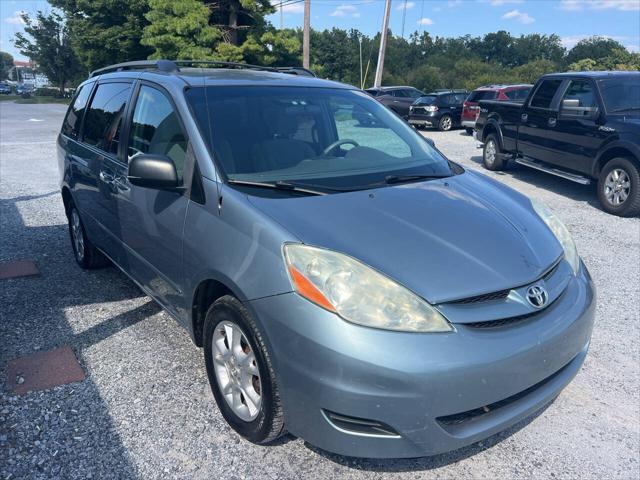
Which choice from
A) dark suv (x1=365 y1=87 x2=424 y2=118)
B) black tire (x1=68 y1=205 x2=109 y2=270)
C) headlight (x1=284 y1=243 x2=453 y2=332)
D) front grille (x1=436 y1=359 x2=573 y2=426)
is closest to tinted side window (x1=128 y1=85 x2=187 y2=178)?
headlight (x1=284 y1=243 x2=453 y2=332)

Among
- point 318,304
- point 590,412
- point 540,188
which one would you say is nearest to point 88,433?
point 318,304

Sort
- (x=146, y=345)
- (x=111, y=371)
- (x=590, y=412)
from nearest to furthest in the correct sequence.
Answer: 1. (x=590, y=412)
2. (x=111, y=371)
3. (x=146, y=345)

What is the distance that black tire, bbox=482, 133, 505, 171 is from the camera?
10.3 metres

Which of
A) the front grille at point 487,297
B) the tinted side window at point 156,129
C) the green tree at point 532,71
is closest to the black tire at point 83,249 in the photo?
the tinted side window at point 156,129

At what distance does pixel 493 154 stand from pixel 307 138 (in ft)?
26.6

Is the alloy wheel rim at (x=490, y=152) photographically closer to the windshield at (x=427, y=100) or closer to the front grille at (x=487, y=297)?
the front grille at (x=487, y=297)

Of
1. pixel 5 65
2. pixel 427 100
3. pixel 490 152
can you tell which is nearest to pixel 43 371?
pixel 490 152

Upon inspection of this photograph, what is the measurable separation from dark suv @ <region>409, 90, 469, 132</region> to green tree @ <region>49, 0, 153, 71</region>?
58.8ft

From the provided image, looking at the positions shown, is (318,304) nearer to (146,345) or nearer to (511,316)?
(511,316)

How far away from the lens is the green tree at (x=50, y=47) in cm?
4781

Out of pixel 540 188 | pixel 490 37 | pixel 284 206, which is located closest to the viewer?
pixel 284 206

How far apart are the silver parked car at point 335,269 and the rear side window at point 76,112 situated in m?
1.24

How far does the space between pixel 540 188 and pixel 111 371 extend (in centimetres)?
805

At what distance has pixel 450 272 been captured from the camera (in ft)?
7.20
